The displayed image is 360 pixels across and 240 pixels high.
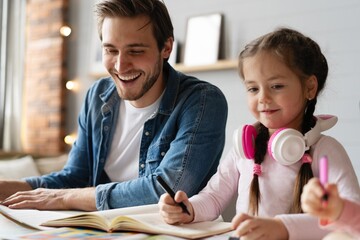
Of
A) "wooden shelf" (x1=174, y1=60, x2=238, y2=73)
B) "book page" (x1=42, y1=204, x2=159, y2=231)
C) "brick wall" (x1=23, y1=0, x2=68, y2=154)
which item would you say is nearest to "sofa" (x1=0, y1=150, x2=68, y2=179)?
"brick wall" (x1=23, y1=0, x2=68, y2=154)

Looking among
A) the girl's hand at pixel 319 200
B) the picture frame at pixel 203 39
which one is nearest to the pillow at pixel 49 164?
the picture frame at pixel 203 39

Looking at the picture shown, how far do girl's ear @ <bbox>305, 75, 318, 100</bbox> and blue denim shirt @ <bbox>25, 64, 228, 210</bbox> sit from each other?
0.42 metres

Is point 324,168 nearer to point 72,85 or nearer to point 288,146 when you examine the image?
point 288,146

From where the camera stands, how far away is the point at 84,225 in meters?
1.04

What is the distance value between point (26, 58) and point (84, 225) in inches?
127

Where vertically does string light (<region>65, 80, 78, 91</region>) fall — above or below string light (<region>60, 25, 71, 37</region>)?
below

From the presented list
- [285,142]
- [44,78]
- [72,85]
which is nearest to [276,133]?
[285,142]

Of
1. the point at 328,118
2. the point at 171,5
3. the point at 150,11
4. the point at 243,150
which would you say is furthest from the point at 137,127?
the point at 171,5

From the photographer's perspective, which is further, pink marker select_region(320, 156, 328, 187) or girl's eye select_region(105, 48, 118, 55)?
girl's eye select_region(105, 48, 118, 55)

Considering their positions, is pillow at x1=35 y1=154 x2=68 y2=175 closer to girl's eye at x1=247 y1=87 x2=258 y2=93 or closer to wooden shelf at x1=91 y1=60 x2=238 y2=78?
wooden shelf at x1=91 y1=60 x2=238 y2=78

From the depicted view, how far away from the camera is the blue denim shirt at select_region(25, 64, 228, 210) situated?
1.40 metres

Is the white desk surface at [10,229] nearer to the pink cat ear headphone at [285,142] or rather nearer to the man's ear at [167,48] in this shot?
the pink cat ear headphone at [285,142]

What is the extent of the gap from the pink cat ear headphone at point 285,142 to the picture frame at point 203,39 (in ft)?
6.46

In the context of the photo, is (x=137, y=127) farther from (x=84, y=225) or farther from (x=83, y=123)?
(x=84, y=225)
